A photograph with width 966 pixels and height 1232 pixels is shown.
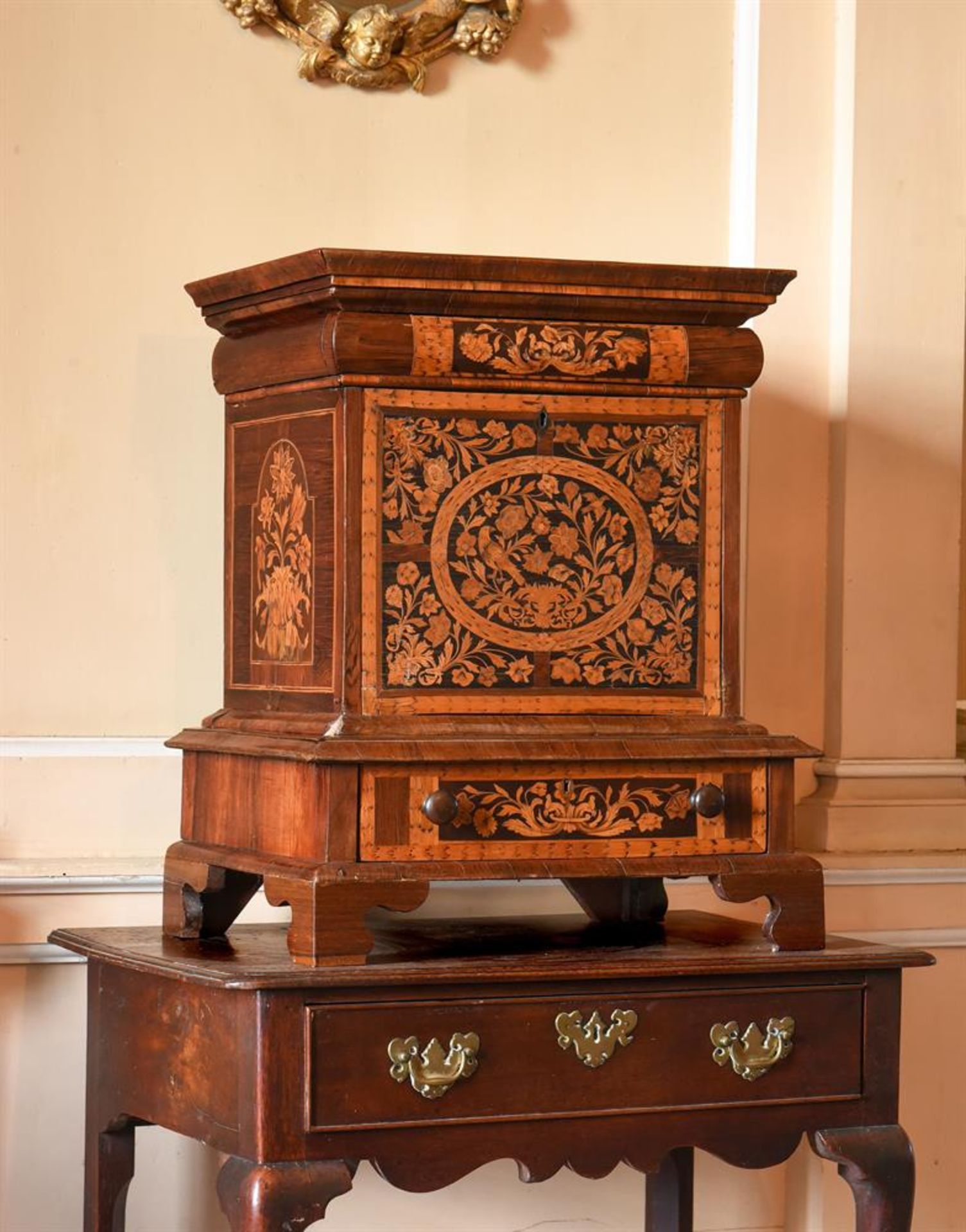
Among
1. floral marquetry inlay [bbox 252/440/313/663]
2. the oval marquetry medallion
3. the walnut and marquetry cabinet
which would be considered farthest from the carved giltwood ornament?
the oval marquetry medallion

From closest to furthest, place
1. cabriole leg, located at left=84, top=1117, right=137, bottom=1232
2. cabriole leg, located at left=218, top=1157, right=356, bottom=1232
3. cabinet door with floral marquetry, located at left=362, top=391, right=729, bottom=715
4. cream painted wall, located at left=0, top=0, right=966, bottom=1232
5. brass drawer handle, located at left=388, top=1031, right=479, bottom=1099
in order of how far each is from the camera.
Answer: cabriole leg, located at left=218, top=1157, right=356, bottom=1232, brass drawer handle, located at left=388, top=1031, right=479, bottom=1099, cabinet door with floral marquetry, located at left=362, top=391, right=729, bottom=715, cabriole leg, located at left=84, top=1117, right=137, bottom=1232, cream painted wall, located at left=0, top=0, right=966, bottom=1232

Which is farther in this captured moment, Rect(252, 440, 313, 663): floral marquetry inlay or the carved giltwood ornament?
the carved giltwood ornament

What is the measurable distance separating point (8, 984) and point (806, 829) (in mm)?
1300

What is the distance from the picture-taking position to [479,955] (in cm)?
237

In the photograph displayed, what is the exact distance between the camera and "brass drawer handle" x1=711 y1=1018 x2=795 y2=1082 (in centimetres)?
234

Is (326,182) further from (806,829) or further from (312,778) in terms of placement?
(806,829)

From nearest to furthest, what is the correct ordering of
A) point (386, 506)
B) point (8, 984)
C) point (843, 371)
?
1. point (386, 506)
2. point (8, 984)
3. point (843, 371)

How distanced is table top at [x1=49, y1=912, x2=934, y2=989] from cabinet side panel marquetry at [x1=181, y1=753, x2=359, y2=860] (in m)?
0.14

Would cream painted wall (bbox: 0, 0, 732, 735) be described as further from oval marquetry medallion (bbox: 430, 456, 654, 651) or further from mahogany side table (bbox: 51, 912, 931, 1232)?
oval marquetry medallion (bbox: 430, 456, 654, 651)

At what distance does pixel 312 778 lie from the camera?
2.24 metres

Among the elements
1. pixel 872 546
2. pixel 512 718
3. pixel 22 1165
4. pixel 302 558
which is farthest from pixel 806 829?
pixel 22 1165

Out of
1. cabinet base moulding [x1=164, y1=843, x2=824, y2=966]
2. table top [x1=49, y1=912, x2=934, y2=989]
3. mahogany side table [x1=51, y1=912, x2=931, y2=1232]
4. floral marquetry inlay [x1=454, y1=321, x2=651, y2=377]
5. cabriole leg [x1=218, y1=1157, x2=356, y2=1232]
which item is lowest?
cabriole leg [x1=218, y1=1157, x2=356, y2=1232]

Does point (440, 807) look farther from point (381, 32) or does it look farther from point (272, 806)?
point (381, 32)

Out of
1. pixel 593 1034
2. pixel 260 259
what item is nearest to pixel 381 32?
pixel 260 259
